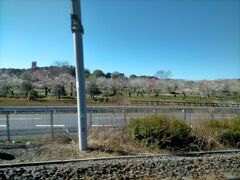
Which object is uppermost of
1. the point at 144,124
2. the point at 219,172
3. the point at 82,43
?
the point at 82,43

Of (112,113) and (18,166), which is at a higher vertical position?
(112,113)

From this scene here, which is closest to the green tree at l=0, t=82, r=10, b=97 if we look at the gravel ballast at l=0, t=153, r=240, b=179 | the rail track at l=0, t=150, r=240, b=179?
the rail track at l=0, t=150, r=240, b=179

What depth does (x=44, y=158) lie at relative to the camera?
7.69m

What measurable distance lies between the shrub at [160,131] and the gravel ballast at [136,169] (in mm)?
1305

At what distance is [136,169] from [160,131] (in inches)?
116

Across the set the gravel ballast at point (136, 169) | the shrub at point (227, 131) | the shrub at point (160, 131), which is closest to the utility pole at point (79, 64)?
the gravel ballast at point (136, 169)

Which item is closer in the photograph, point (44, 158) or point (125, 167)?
point (125, 167)

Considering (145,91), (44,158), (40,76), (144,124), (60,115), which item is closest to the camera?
(44,158)

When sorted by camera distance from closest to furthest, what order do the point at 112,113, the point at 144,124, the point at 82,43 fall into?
the point at 82,43 < the point at 144,124 < the point at 112,113

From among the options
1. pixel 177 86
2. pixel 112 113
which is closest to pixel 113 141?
pixel 112 113

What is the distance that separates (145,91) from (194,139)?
236 ft

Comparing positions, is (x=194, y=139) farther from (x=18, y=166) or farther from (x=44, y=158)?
(x=18, y=166)

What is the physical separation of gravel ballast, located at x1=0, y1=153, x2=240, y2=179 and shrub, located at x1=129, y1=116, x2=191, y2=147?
1.30 m

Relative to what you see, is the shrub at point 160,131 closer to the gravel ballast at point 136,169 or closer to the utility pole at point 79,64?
the gravel ballast at point 136,169
